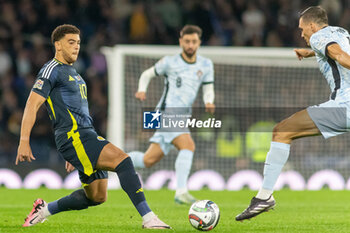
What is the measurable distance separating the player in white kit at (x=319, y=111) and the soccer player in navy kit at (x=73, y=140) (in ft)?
3.94

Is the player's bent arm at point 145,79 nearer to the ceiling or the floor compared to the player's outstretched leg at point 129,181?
nearer to the ceiling

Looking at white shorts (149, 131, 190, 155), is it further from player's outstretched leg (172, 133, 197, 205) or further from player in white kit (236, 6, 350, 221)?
player in white kit (236, 6, 350, 221)

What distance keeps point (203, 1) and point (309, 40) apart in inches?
380

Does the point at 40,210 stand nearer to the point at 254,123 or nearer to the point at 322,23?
the point at 322,23

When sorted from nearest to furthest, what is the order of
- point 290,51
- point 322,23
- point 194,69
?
point 322,23, point 194,69, point 290,51

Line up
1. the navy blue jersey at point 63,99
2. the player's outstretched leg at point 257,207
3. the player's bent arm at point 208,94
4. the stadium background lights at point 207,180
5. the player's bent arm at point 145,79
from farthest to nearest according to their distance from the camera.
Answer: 1. the stadium background lights at point 207,180
2. the player's bent arm at point 145,79
3. the player's bent arm at point 208,94
4. the player's outstretched leg at point 257,207
5. the navy blue jersey at point 63,99

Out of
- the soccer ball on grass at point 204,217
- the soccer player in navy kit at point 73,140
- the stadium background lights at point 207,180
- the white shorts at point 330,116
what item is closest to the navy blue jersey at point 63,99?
the soccer player in navy kit at point 73,140

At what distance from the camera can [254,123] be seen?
13438 mm

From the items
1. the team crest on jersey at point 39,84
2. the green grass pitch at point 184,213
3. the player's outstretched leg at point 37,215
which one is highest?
the team crest on jersey at point 39,84

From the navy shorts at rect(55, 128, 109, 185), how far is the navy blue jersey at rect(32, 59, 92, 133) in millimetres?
72

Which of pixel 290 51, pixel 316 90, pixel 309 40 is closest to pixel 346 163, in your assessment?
pixel 316 90

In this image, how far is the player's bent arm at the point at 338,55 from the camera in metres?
6.51

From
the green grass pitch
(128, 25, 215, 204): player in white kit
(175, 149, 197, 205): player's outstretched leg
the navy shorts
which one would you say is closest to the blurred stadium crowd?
the green grass pitch

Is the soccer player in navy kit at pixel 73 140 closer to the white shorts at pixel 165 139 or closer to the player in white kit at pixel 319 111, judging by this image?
the player in white kit at pixel 319 111
